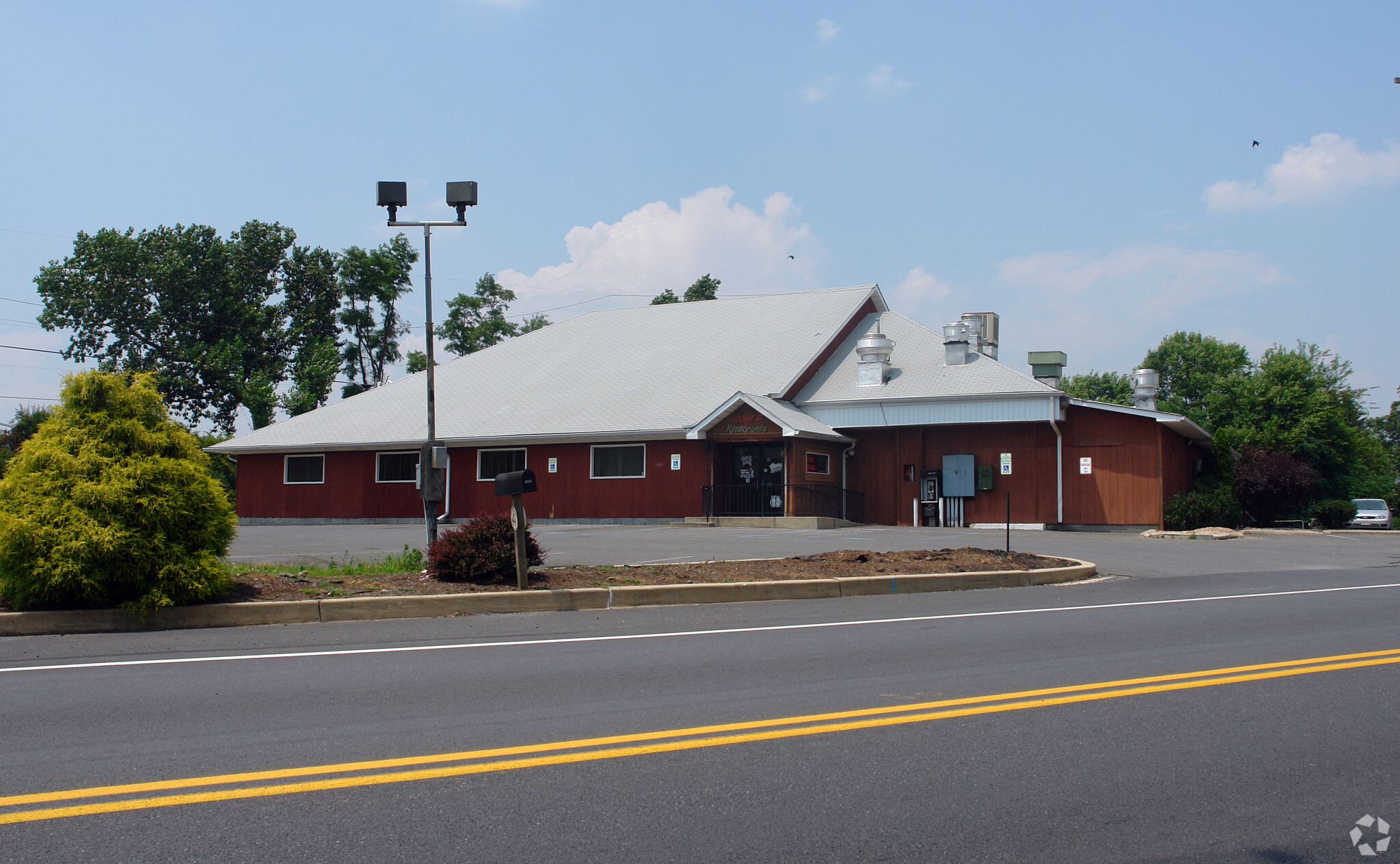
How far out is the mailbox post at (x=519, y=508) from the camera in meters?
11.6

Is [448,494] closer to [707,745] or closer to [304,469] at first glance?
[304,469]

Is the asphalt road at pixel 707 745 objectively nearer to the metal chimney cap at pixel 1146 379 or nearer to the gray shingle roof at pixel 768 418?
the gray shingle roof at pixel 768 418

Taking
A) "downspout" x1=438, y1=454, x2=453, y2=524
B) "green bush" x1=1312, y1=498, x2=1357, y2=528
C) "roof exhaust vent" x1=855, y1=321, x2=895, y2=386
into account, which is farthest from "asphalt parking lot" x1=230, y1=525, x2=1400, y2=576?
"green bush" x1=1312, y1=498, x2=1357, y2=528

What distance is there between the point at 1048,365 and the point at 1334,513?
16559mm

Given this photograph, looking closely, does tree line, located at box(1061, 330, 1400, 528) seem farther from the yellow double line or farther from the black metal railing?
the yellow double line

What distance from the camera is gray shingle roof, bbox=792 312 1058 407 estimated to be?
29.5 metres

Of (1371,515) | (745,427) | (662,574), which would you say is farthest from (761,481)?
(1371,515)

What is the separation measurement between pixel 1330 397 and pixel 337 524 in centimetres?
4241

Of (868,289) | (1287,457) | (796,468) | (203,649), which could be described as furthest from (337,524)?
(1287,457)

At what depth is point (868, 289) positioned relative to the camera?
123ft

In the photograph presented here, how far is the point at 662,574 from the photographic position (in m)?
13.6

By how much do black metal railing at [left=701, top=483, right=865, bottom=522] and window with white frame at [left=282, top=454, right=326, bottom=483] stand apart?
13.8m

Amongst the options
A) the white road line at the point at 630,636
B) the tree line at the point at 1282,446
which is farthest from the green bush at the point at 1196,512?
the white road line at the point at 630,636

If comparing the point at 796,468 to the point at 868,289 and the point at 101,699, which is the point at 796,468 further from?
the point at 101,699
